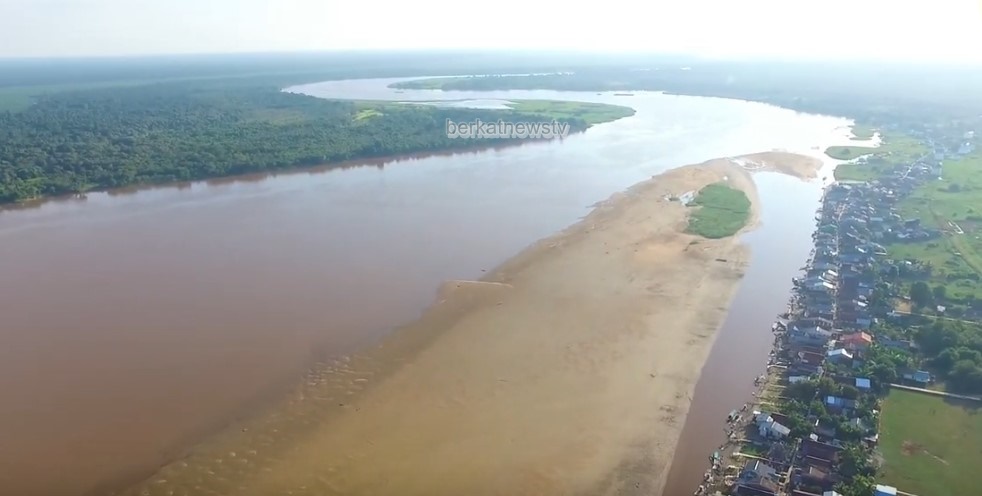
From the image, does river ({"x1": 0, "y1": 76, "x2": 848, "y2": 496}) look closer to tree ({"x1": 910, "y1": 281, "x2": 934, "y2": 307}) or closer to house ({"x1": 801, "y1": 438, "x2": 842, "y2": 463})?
house ({"x1": 801, "y1": 438, "x2": 842, "y2": 463})

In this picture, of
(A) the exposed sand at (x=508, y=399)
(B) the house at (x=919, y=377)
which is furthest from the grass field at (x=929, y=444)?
(A) the exposed sand at (x=508, y=399)

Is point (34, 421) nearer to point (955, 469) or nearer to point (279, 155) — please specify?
point (955, 469)

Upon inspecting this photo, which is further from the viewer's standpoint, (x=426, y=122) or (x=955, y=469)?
(x=426, y=122)

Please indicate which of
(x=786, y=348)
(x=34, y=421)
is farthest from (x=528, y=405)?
(x=34, y=421)

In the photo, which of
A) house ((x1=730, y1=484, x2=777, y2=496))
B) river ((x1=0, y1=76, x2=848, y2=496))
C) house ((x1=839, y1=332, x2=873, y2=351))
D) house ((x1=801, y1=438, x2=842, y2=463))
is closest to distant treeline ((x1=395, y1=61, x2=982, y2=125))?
river ((x1=0, y1=76, x2=848, y2=496))

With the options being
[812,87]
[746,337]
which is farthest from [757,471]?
[812,87]
